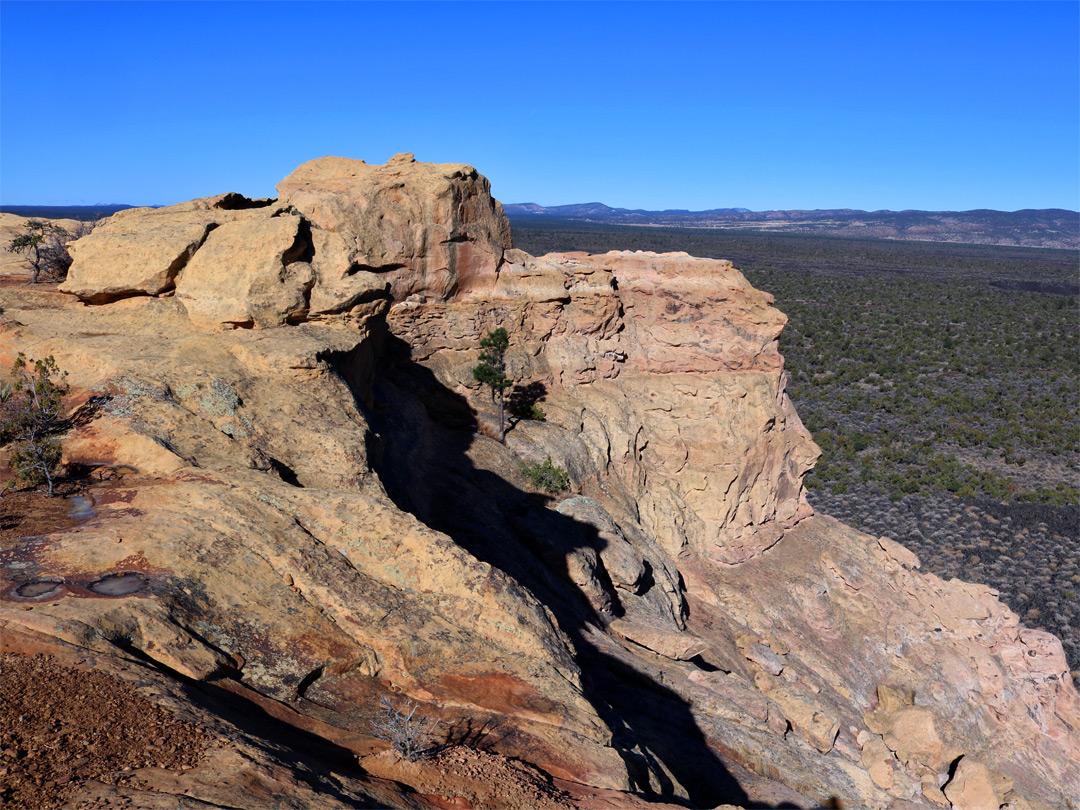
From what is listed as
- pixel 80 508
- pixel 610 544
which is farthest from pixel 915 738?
pixel 80 508

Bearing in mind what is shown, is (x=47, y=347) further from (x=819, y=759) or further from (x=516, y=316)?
(x=819, y=759)

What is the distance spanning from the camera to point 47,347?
45.7ft

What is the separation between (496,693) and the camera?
970 cm

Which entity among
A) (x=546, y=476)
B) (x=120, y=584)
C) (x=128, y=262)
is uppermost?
(x=128, y=262)

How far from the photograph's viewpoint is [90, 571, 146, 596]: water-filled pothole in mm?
8703

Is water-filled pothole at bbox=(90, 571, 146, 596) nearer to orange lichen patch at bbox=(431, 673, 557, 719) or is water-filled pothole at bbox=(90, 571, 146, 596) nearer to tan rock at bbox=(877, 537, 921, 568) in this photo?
orange lichen patch at bbox=(431, 673, 557, 719)

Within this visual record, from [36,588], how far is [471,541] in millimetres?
10403

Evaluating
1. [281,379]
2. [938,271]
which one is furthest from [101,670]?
[938,271]

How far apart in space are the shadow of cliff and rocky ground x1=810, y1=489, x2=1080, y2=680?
27602 millimetres

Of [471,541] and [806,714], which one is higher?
[471,541]

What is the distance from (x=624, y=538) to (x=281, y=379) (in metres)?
12.6

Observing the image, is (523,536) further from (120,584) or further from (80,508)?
(120,584)

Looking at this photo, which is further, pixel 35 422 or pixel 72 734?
pixel 35 422

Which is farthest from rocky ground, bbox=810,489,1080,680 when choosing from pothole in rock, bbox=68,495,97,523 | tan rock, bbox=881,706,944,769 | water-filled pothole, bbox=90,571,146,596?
pothole in rock, bbox=68,495,97,523
